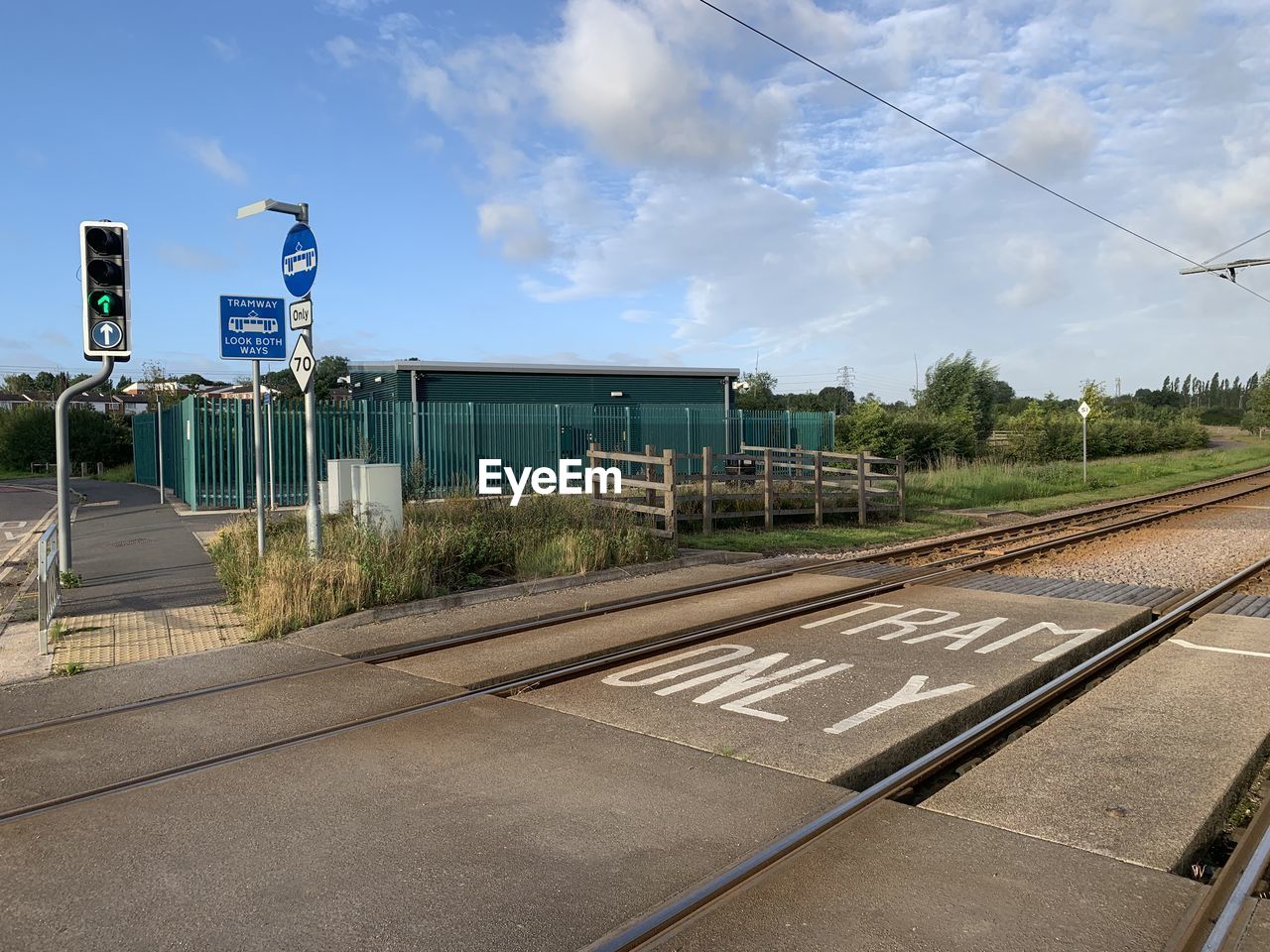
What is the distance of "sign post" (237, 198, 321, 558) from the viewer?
33.3 ft

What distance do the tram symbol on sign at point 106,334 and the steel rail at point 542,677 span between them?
18.1ft

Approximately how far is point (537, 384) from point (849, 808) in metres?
26.2

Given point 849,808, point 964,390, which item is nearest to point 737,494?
point 849,808

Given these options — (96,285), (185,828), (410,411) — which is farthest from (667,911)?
(410,411)

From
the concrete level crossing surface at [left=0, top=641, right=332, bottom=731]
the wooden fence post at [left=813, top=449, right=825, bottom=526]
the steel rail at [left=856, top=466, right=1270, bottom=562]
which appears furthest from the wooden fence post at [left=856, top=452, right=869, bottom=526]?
the concrete level crossing surface at [left=0, top=641, right=332, bottom=731]

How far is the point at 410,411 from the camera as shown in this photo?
22469 millimetres

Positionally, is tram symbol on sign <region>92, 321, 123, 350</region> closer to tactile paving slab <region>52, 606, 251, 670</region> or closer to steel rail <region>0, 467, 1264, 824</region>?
tactile paving slab <region>52, 606, 251, 670</region>

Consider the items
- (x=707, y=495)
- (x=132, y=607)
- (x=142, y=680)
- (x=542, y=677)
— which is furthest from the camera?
(x=707, y=495)

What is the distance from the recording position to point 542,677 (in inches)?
274

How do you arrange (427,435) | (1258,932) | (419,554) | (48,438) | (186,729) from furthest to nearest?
(48,438) < (427,435) < (419,554) < (186,729) < (1258,932)

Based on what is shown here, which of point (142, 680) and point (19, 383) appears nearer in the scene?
point (142, 680)

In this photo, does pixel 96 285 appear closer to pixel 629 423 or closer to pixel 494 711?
pixel 494 711

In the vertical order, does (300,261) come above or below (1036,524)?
above

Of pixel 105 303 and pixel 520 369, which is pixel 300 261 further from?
pixel 520 369
